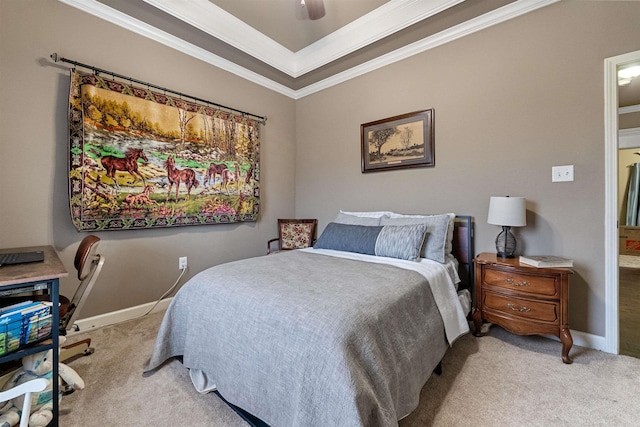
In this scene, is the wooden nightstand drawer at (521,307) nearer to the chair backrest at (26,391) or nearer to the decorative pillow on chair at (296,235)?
the decorative pillow on chair at (296,235)

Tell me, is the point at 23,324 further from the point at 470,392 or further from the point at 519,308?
the point at 519,308

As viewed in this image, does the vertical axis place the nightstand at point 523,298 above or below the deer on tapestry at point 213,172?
below

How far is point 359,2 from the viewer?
241 cm

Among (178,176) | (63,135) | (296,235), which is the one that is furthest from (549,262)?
(63,135)

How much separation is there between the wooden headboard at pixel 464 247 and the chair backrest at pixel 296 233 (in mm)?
1770

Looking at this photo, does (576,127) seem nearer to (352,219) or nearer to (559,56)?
(559,56)

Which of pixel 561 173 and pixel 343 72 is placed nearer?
pixel 561 173

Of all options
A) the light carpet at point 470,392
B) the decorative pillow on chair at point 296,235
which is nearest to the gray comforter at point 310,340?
the light carpet at point 470,392

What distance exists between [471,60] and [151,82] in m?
3.05

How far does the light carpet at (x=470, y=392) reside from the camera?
1291 millimetres

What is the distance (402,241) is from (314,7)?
1.88 metres

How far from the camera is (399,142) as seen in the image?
2.89 m

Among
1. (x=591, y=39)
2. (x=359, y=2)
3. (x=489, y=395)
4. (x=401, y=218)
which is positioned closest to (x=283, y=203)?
(x=401, y=218)

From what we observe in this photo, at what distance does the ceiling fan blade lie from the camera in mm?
1842
